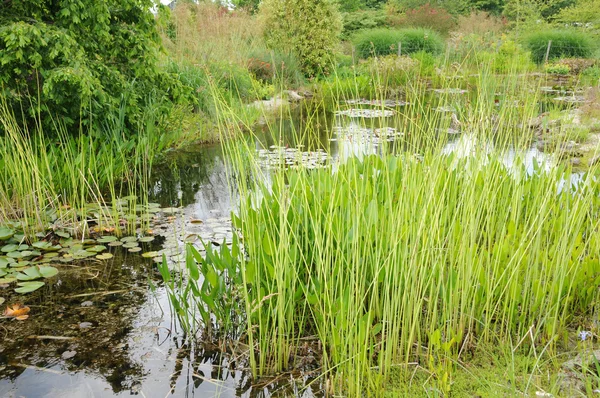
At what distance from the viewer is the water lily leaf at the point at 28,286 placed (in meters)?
2.79

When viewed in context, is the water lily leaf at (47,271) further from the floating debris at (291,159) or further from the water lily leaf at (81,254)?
the floating debris at (291,159)

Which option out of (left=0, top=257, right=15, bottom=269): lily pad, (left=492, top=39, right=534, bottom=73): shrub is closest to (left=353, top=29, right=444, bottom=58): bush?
(left=492, top=39, right=534, bottom=73): shrub

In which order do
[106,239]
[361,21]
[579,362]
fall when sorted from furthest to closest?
[361,21], [106,239], [579,362]

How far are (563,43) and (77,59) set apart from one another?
13605 millimetres

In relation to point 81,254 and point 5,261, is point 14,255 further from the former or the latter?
point 81,254

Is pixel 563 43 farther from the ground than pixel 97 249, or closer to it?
farther from the ground

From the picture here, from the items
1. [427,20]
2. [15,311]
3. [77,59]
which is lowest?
[15,311]

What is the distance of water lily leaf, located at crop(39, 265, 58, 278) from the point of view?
117 inches

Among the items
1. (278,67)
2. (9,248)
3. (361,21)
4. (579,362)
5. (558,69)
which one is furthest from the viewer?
(361,21)

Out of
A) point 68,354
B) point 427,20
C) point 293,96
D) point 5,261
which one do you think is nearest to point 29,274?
point 5,261

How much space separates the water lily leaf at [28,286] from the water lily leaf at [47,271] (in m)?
0.08

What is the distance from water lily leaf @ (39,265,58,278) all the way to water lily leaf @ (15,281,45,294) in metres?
0.08

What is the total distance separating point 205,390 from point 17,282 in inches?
57.4

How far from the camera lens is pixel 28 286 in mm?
2844
